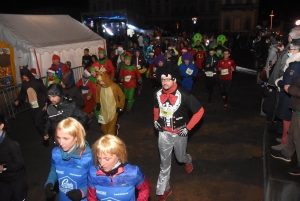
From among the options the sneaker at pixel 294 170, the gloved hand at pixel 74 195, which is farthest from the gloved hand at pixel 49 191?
the sneaker at pixel 294 170

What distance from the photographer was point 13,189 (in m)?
3.96

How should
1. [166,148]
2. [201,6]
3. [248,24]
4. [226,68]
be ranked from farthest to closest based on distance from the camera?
[201,6] → [248,24] → [226,68] → [166,148]

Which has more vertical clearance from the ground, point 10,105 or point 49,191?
point 49,191

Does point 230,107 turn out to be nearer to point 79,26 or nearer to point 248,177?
point 248,177

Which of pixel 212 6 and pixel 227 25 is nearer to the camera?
pixel 227 25

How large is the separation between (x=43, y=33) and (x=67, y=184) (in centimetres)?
1096

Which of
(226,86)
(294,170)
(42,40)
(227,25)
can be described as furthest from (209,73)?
(227,25)

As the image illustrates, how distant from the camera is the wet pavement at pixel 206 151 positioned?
4.92 meters

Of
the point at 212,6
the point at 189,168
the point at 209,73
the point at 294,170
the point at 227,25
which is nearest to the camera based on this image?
the point at 294,170

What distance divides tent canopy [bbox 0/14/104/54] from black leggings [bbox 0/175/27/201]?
8062 mm

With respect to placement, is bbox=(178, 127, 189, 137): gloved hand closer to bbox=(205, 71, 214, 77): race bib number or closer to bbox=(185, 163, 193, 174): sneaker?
bbox=(185, 163, 193, 174): sneaker

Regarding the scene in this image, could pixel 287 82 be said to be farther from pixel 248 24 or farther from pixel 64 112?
pixel 248 24

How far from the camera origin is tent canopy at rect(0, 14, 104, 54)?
1098cm

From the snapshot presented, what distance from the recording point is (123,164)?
106 inches
